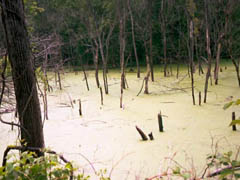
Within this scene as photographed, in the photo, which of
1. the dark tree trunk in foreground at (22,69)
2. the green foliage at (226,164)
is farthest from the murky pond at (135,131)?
the green foliage at (226,164)

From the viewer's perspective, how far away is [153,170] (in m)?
2.54

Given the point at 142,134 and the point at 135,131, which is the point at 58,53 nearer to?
the point at 135,131

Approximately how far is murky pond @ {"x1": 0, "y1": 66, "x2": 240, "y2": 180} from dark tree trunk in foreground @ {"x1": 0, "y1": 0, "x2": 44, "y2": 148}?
0.34 metres

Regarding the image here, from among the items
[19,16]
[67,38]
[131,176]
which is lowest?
[131,176]

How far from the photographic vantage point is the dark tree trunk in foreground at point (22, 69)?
1.78 metres

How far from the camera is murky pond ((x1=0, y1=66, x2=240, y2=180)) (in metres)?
2.76

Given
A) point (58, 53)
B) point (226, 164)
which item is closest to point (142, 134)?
point (226, 164)

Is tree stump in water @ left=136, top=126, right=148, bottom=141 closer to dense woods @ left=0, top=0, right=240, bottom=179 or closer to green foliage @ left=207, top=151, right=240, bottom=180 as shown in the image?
dense woods @ left=0, top=0, right=240, bottom=179

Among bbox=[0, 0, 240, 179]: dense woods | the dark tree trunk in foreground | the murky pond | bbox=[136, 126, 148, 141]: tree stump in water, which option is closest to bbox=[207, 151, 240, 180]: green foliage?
bbox=[0, 0, 240, 179]: dense woods

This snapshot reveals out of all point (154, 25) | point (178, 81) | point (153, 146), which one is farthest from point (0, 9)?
point (154, 25)

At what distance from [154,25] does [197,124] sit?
30.8 ft

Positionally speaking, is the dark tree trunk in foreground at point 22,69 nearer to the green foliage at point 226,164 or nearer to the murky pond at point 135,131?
the murky pond at point 135,131

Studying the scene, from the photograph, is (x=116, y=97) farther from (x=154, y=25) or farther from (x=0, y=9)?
(x=154, y=25)

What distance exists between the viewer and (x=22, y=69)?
186cm
